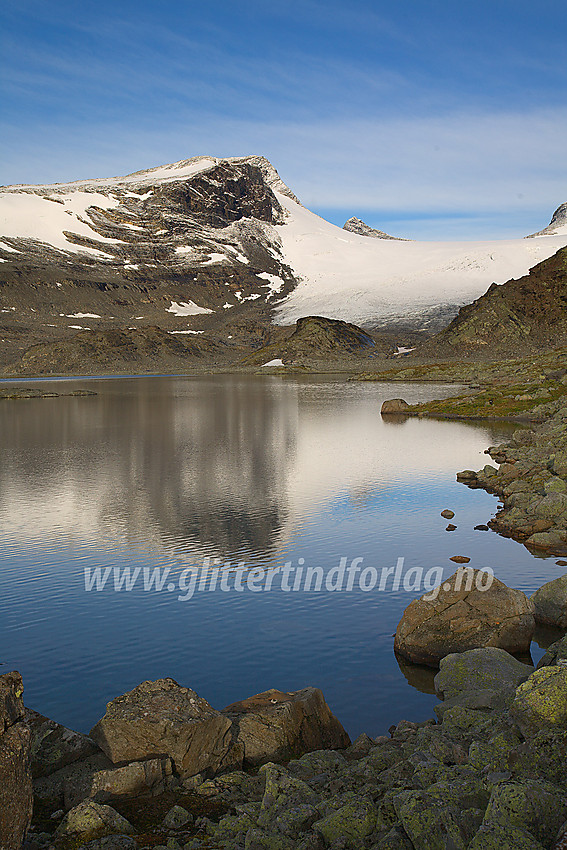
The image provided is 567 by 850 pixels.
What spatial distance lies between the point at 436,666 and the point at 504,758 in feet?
20.3

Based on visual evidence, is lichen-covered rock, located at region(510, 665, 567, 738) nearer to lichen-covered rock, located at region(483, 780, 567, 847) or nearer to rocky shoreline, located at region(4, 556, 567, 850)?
rocky shoreline, located at region(4, 556, 567, 850)

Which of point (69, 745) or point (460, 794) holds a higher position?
point (460, 794)

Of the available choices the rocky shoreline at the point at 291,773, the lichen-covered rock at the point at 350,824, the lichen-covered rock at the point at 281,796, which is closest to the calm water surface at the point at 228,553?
the rocky shoreline at the point at 291,773

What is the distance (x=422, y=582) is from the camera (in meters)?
17.7

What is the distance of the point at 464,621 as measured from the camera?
1316cm

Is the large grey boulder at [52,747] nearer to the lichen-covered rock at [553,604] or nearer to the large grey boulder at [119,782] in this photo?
the large grey boulder at [119,782]

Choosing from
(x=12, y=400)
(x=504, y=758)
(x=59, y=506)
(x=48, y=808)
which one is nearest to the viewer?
(x=504, y=758)

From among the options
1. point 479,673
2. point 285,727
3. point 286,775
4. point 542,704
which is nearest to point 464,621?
point 479,673

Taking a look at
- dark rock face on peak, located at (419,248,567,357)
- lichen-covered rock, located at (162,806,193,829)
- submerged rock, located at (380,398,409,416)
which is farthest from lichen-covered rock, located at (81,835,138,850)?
dark rock face on peak, located at (419,248,567,357)

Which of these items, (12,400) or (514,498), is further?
(12,400)

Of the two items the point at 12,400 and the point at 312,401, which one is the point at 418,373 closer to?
the point at 312,401

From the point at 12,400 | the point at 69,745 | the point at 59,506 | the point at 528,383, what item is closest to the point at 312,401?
Result: the point at 528,383

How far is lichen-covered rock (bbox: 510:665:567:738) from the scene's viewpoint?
6.98 metres

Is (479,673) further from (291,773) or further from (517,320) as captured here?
(517,320)
